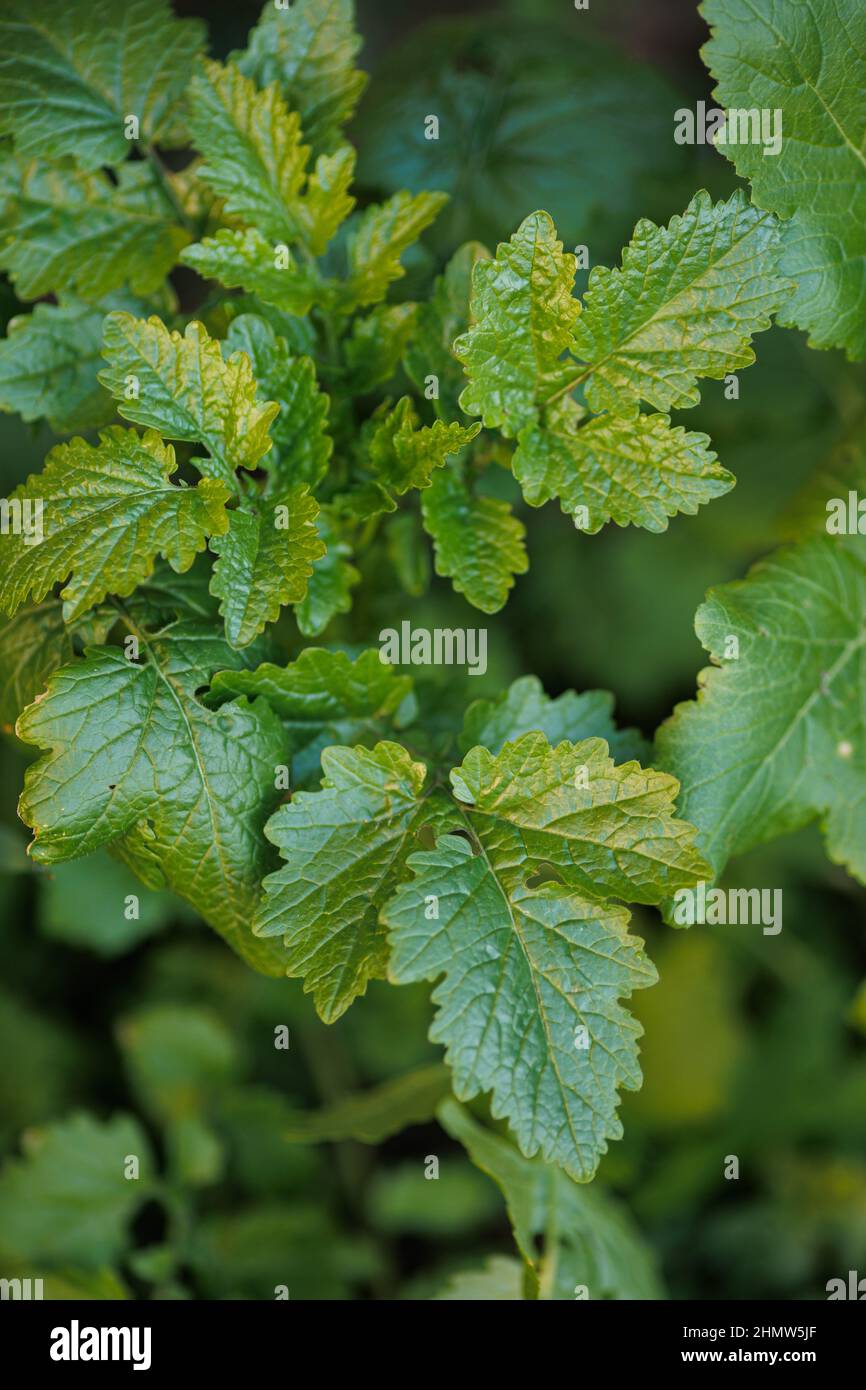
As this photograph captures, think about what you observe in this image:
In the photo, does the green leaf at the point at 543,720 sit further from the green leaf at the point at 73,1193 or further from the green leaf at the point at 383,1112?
the green leaf at the point at 73,1193

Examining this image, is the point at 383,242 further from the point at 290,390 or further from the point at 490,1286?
the point at 490,1286

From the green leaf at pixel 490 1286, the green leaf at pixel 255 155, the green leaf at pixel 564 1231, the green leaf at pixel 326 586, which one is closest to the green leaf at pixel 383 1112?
the green leaf at pixel 564 1231

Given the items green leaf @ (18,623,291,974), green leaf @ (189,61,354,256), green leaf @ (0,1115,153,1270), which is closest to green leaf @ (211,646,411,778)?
green leaf @ (18,623,291,974)

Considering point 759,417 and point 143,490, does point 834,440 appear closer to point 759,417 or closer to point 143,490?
point 759,417

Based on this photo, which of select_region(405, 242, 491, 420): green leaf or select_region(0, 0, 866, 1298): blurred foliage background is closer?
select_region(405, 242, 491, 420): green leaf

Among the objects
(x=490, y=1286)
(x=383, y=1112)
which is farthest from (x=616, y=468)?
(x=490, y=1286)

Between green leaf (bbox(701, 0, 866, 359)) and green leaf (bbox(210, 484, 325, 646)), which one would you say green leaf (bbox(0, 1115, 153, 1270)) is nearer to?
green leaf (bbox(210, 484, 325, 646))
